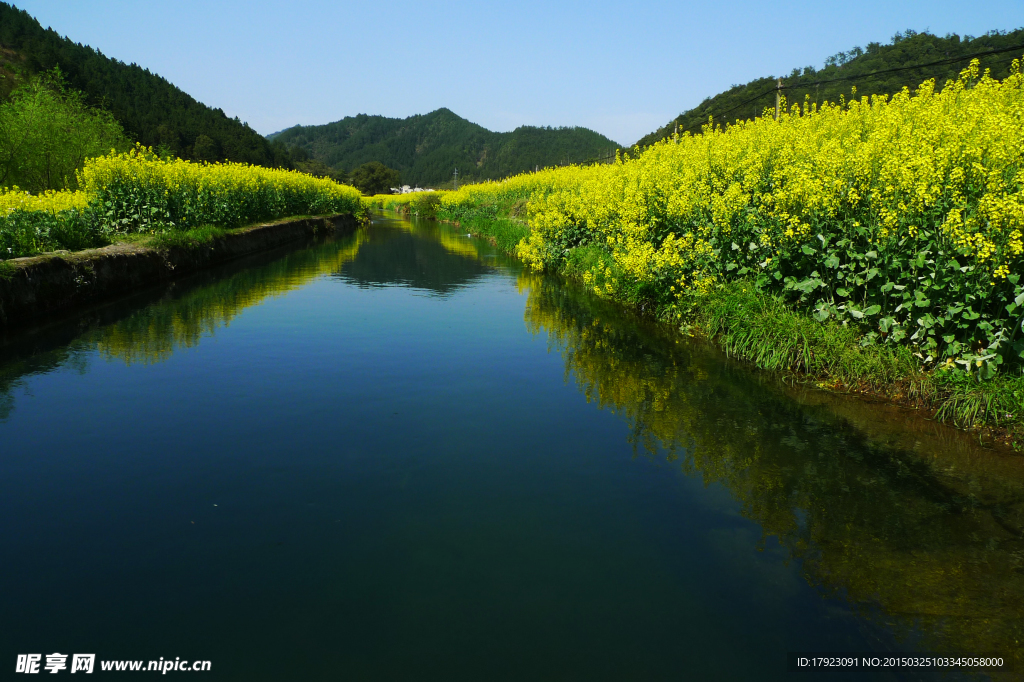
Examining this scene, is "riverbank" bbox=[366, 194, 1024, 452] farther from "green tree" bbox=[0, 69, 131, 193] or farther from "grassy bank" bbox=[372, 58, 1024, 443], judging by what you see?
"green tree" bbox=[0, 69, 131, 193]

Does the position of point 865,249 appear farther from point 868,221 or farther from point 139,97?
point 139,97

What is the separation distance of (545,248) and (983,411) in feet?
40.9

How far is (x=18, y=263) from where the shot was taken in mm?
9516

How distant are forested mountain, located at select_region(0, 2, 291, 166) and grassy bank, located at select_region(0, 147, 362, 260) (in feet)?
241

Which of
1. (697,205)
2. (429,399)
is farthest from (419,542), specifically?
(697,205)

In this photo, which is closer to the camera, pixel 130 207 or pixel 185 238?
pixel 130 207

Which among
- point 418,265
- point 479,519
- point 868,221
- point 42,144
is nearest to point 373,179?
point 42,144

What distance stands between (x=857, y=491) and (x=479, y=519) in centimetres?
290

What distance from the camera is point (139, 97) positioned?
10362 centimetres

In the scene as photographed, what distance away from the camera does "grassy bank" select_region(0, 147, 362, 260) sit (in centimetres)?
1156

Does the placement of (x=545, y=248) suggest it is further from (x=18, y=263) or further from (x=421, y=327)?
(x=18, y=263)

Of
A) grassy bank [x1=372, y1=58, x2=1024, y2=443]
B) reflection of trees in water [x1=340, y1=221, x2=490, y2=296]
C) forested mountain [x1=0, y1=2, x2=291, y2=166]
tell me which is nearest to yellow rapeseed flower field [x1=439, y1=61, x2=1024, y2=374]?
grassy bank [x1=372, y1=58, x2=1024, y2=443]

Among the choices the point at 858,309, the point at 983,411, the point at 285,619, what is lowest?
the point at 285,619

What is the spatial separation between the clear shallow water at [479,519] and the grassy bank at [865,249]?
0.62 m
